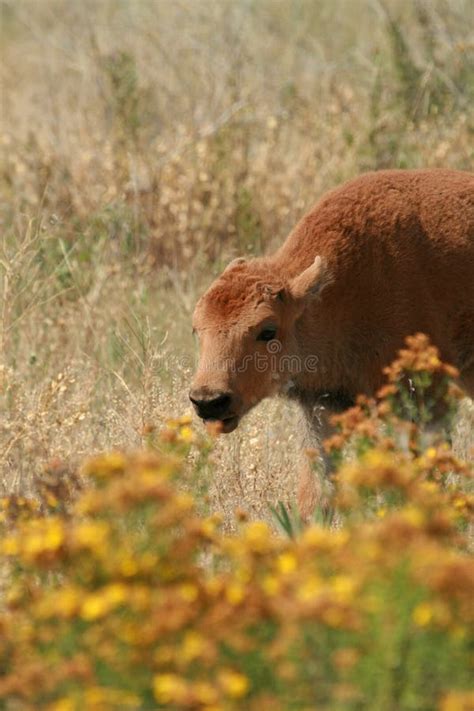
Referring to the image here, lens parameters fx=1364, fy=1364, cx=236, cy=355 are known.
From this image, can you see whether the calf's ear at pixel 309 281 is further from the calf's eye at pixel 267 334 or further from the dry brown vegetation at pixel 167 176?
the dry brown vegetation at pixel 167 176

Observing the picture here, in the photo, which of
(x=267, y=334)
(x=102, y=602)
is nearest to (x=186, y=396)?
(x=267, y=334)

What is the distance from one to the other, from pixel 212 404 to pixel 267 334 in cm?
53

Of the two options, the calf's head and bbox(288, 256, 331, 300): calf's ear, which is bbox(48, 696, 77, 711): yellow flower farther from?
bbox(288, 256, 331, 300): calf's ear

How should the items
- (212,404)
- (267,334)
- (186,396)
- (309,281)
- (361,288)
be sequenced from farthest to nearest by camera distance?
(186,396) → (361,288) → (309,281) → (267,334) → (212,404)

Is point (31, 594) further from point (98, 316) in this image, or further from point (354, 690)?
point (98, 316)

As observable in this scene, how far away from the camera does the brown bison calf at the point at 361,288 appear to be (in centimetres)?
637

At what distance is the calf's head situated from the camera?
5902 mm

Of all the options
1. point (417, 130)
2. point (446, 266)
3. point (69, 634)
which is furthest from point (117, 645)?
point (417, 130)

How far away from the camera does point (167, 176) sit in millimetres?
9844

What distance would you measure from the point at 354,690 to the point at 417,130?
320 inches

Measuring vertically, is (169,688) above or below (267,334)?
below

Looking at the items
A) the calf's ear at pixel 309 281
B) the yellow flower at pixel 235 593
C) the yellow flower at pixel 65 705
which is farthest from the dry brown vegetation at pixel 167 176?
the yellow flower at pixel 65 705

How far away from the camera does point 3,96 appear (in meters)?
13.9

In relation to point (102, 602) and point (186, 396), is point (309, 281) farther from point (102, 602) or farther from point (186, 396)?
point (102, 602)
